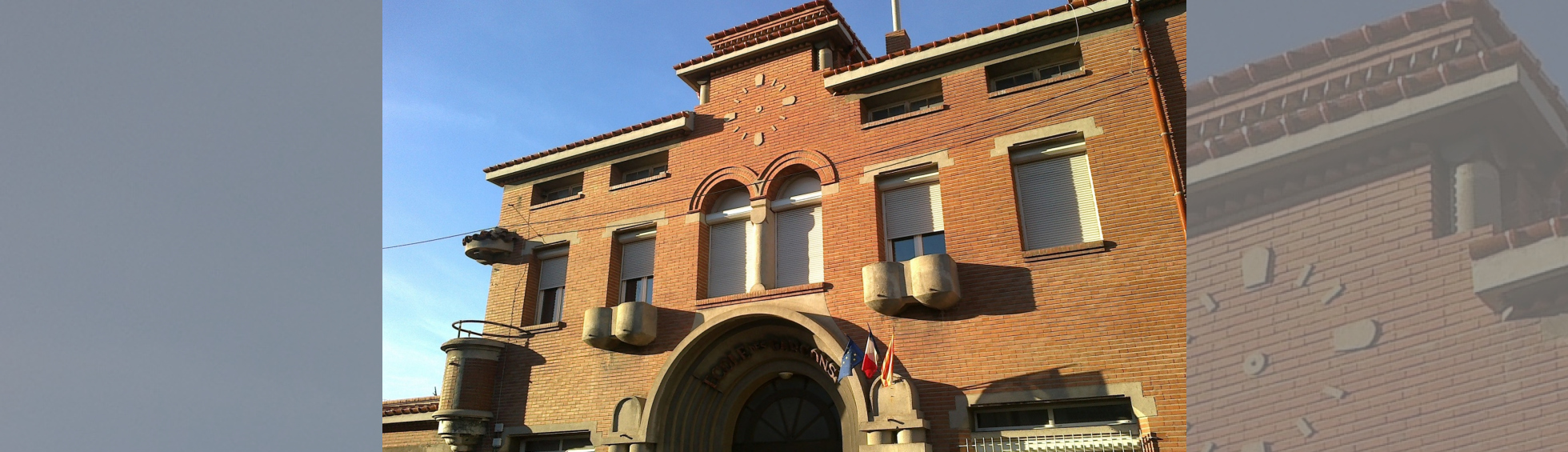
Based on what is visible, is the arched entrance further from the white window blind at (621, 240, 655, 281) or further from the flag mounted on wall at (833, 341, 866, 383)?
the white window blind at (621, 240, 655, 281)

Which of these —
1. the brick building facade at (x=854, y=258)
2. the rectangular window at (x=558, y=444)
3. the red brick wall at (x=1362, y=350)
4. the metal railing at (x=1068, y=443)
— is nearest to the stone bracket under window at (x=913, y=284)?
the brick building facade at (x=854, y=258)

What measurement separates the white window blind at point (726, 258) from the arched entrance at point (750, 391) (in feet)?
3.32

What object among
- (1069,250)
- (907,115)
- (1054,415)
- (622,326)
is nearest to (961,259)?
(1069,250)

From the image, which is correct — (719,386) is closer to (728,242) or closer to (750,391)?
(750,391)

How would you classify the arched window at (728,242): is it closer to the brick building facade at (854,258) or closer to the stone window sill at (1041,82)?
the brick building facade at (854,258)

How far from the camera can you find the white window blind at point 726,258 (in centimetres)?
1314

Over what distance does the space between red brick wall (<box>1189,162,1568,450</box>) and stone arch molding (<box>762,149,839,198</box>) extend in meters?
8.72

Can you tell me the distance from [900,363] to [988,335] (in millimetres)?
1247

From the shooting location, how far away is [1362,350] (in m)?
3.91

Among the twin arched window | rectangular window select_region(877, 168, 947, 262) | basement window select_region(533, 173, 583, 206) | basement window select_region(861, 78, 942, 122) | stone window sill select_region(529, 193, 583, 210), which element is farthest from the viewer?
basement window select_region(533, 173, 583, 206)

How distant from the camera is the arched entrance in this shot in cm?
1196

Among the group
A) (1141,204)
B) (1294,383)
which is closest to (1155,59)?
(1141,204)

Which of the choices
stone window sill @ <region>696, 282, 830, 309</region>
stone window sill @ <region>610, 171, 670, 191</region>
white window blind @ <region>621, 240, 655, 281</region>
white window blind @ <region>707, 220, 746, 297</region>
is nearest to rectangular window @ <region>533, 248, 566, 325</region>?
white window blind @ <region>621, 240, 655, 281</region>

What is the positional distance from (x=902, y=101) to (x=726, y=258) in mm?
3869
